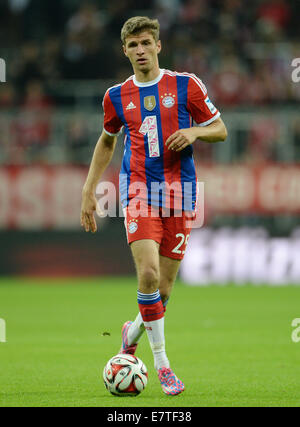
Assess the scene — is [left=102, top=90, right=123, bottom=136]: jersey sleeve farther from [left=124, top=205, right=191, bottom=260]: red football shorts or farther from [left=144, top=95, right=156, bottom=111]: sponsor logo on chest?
[left=124, top=205, right=191, bottom=260]: red football shorts

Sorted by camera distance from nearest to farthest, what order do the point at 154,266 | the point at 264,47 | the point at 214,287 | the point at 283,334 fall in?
the point at 154,266, the point at 283,334, the point at 214,287, the point at 264,47

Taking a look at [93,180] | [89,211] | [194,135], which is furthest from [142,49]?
[89,211]

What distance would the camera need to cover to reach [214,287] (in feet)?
49.3

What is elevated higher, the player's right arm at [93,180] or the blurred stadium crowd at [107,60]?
the blurred stadium crowd at [107,60]

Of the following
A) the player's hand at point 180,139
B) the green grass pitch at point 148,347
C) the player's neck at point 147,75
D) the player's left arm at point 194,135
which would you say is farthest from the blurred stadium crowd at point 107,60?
the player's hand at point 180,139

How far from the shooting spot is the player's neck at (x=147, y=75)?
6332 mm

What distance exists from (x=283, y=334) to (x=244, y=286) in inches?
225

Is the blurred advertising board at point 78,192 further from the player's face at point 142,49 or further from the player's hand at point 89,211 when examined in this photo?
the player's face at point 142,49

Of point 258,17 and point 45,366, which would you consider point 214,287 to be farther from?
point 45,366

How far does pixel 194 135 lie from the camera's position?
5.96m

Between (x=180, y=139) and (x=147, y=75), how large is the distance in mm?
720

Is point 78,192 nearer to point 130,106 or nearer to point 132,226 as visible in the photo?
point 130,106

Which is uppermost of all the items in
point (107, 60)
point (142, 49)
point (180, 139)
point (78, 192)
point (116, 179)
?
point (107, 60)
